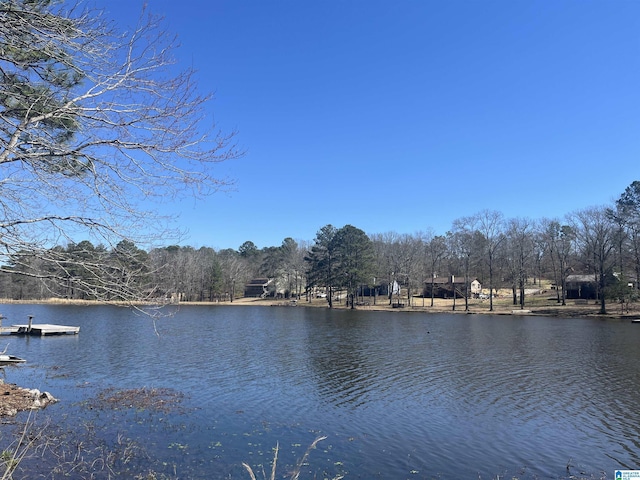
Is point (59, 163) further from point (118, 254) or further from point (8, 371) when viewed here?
point (8, 371)

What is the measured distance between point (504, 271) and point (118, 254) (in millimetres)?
77674

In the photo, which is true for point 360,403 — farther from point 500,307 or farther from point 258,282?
point 258,282

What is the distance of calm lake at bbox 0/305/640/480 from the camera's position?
425 inches

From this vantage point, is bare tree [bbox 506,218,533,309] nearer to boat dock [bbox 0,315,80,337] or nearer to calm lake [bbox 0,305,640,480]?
calm lake [bbox 0,305,640,480]

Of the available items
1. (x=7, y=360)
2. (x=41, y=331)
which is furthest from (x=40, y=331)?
(x=7, y=360)

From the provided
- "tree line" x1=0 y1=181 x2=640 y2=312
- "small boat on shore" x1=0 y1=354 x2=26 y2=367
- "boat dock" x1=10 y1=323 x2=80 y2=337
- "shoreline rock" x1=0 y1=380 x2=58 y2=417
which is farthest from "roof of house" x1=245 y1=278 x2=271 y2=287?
"shoreline rock" x1=0 y1=380 x2=58 y2=417

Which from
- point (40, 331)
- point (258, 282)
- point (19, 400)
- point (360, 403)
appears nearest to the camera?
point (19, 400)

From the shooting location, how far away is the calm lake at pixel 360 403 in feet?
35.4

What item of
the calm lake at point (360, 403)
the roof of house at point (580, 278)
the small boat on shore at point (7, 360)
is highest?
the roof of house at point (580, 278)

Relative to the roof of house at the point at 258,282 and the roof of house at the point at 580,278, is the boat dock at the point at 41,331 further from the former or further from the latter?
the roof of house at the point at 580,278

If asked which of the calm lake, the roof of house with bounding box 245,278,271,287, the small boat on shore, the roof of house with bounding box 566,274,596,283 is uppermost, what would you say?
the roof of house with bounding box 566,274,596,283

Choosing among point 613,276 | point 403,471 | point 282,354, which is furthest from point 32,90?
point 613,276

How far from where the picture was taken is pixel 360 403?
16.2 m

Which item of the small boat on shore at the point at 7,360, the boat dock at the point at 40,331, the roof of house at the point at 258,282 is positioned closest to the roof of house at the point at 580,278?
the roof of house at the point at 258,282
